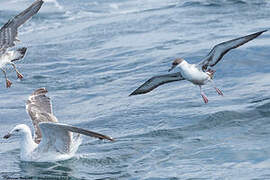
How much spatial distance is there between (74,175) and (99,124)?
2.73m

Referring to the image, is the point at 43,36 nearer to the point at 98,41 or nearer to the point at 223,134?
the point at 98,41

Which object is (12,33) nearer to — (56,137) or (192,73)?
(56,137)

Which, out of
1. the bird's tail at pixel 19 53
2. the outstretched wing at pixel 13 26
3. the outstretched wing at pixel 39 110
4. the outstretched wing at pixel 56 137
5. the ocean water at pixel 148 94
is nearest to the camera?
the outstretched wing at pixel 56 137

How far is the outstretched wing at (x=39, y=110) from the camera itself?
11812 mm

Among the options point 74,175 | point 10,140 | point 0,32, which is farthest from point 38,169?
point 0,32

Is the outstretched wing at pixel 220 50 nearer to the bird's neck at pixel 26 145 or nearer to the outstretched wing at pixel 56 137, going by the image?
the outstretched wing at pixel 56 137

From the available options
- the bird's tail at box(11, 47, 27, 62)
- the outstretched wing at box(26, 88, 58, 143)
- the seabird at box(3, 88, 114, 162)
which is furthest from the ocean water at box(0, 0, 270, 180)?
the bird's tail at box(11, 47, 27, 62)

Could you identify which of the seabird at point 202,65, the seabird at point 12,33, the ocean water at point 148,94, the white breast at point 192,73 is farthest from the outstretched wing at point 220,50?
the seabird at point 12,33

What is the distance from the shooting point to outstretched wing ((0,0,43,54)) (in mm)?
11930

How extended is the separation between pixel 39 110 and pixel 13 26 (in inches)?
62.1

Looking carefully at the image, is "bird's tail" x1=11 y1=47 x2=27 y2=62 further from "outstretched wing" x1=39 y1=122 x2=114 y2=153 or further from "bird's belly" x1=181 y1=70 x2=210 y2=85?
"bird's belly" x1=181 y1=70 x2=210 y2=85

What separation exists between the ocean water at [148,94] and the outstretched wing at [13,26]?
1844mm

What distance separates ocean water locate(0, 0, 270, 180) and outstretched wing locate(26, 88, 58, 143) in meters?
0.67

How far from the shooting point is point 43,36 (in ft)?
73.7
